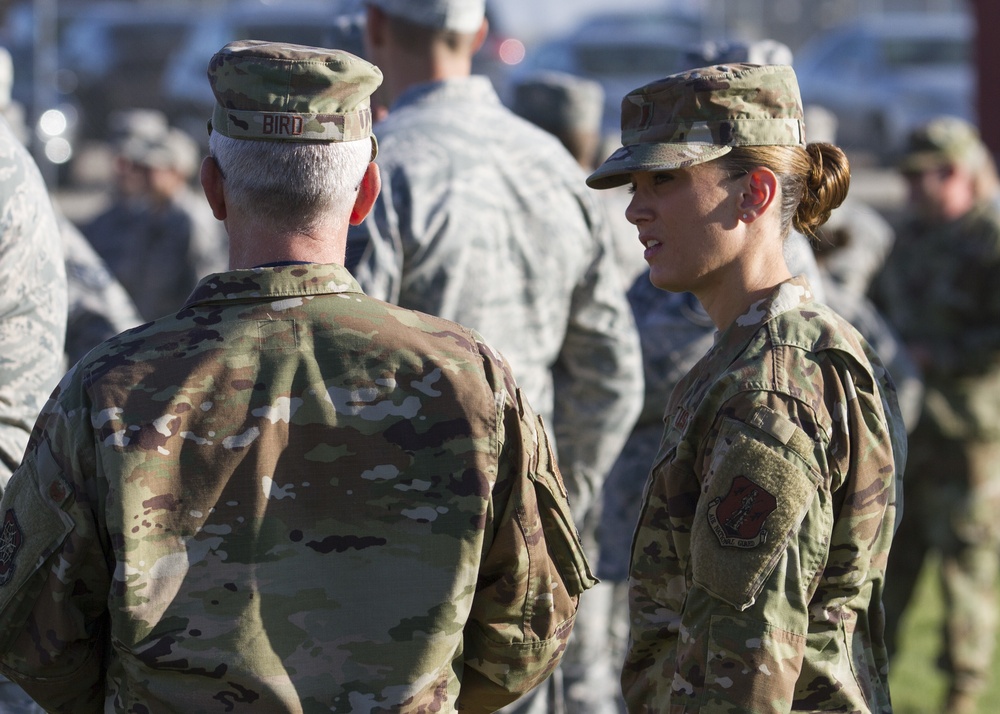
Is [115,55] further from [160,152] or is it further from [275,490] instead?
[275,490]

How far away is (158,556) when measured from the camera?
2039 mm

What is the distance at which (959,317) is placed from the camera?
6.30 m

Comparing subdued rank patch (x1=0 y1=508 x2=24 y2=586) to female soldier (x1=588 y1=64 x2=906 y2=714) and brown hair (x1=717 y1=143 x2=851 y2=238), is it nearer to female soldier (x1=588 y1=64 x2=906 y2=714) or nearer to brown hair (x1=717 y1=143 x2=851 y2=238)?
female soldier (x1=588 y1=64 x2=906 y2=714)

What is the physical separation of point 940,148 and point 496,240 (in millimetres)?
3436

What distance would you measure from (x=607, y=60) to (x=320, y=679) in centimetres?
1386

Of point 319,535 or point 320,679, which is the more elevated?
point 319,535

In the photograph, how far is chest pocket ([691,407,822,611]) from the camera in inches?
83.5

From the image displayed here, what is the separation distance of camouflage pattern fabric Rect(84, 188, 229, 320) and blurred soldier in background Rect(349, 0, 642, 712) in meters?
4.50

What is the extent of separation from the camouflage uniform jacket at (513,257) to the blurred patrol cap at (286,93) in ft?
3.59

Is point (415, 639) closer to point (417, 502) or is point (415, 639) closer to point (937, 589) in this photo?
point (417, 502)

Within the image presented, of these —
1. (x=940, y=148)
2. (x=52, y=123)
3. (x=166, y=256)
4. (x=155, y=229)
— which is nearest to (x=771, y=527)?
(x=940, y=148)

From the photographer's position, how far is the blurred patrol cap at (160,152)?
8766 mm

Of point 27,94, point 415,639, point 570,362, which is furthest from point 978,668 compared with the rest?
point 27,94

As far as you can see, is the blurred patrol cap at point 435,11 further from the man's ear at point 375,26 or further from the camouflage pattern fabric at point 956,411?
the camouflage pattern fabric at point 956,411
